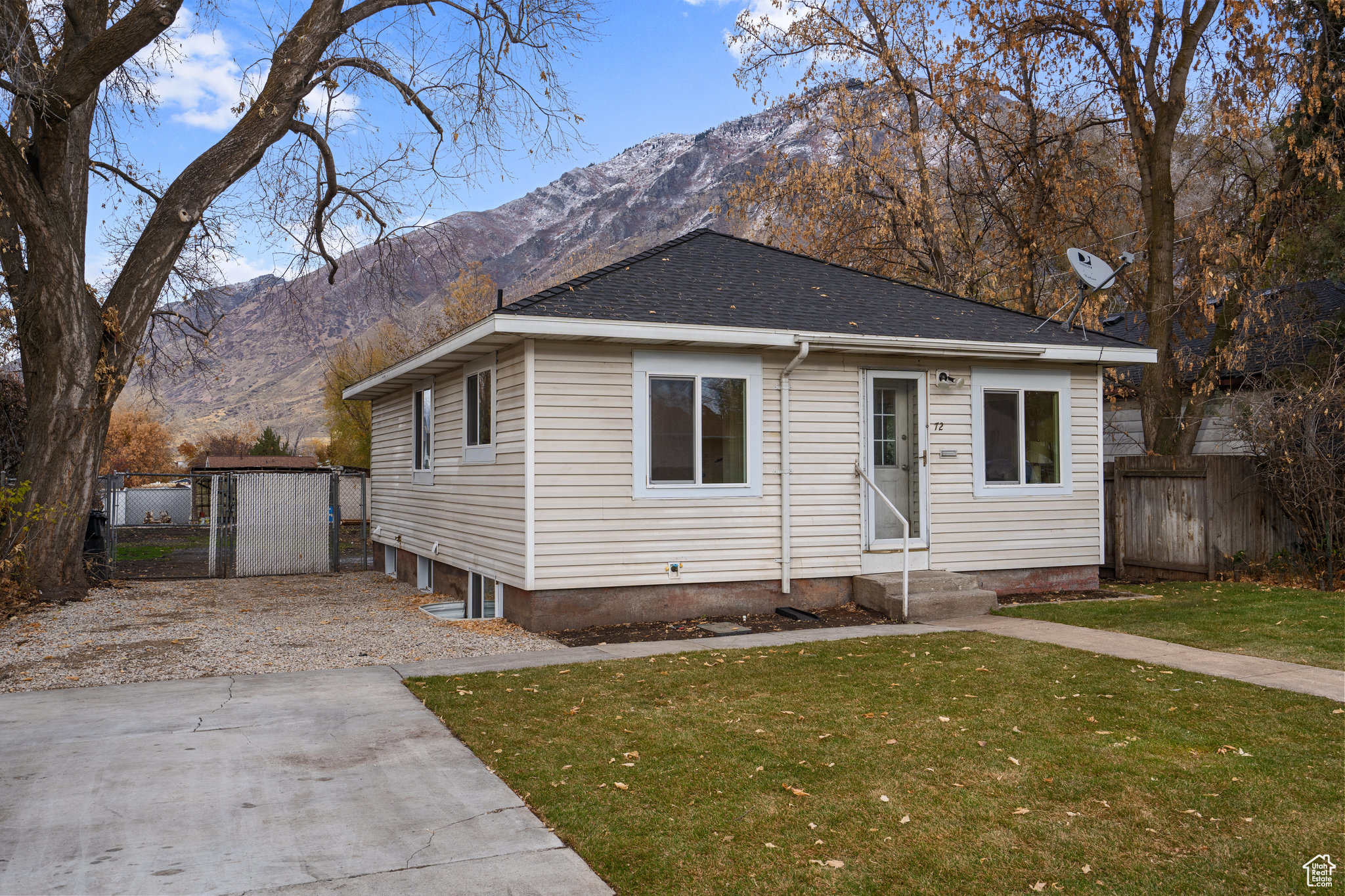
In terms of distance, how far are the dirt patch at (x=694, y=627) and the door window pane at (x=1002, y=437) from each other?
2.59m

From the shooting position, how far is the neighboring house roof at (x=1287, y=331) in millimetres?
14766

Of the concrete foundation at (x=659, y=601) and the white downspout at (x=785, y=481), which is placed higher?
the white downspout at (x=785, y=481)

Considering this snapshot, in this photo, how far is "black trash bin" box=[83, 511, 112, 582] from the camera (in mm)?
12820

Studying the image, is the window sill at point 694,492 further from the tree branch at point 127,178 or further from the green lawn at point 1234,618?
the tree branch at point 127,178

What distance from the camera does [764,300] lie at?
10.2m

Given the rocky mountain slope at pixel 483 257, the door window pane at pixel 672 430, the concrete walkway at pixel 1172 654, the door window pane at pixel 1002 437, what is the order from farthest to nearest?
1. the rocky mountain slope at pixel 483 257
2. the door window pane at pixel 1002 437
3. the door window pane at pixel 672 430
4. the concrete walkway at pixel 1172 654

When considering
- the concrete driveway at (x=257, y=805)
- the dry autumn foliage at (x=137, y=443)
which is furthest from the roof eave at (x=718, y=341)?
the dry autumn foliage at (x=137, y=443)

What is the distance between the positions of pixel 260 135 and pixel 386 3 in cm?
295

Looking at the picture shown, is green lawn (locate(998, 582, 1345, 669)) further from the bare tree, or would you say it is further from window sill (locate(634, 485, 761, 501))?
the bare tree

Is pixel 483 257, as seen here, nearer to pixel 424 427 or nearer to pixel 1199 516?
pixel 424 427

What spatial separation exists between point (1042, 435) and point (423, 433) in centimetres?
845

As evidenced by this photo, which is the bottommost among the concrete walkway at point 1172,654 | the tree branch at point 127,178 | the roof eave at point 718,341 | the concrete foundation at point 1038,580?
the concrete walkway at point 1172,654

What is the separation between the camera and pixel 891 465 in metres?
10.6

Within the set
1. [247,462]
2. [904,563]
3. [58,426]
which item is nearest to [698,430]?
[904,563]
